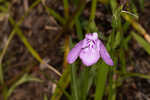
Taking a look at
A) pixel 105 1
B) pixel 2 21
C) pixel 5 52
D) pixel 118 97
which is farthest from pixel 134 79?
pixel 2 21

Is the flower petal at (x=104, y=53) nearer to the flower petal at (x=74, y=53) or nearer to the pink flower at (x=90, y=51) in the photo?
the pink flower at (x=90, y=51)

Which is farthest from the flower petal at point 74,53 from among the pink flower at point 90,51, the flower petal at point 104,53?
the flower petal at point 104,53

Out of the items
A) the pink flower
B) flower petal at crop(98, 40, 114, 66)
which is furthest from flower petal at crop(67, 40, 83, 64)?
flower petal at crop(98, 40, 114, 66)

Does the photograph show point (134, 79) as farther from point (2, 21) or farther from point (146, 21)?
point (2, 21)

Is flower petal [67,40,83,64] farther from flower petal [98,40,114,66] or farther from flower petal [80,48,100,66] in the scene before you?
flower petal [98,40,114,66]

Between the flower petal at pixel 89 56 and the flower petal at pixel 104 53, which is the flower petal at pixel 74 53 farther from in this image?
the flower petal at pixel 104 53
